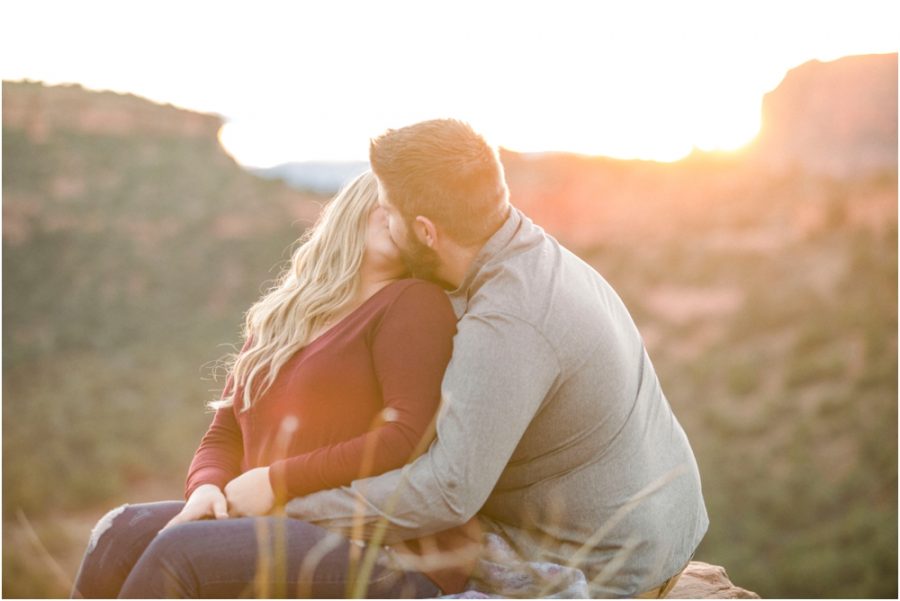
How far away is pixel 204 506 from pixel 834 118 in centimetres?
3295

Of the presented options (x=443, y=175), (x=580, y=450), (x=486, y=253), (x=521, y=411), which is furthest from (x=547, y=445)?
(x=443, y=175)

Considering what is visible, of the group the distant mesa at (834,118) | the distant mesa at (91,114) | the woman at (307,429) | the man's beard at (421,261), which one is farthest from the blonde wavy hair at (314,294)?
→ the distant mesa at (91,114)

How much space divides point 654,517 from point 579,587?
0.86 feet

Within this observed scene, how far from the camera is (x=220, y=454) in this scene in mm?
2459

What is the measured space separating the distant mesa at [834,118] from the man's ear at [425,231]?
83.5 feet

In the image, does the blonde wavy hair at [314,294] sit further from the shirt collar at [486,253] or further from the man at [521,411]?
the shirt collar at [486,253]

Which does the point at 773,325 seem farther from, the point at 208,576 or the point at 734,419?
the point at 208,576

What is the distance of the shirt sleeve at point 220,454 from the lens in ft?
7.63

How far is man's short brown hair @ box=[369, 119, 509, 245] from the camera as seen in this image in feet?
7.04

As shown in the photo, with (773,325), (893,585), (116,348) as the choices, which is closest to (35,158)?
(116,348)

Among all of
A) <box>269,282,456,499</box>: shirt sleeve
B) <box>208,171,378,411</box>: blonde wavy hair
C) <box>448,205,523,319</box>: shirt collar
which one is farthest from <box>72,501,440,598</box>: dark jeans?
<box>448,205,523,319</box>: shirt collar

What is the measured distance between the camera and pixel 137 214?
26781mm

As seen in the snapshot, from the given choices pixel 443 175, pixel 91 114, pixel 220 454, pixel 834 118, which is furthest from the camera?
pixel 834 118

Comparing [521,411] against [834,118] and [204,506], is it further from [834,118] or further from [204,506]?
[834,118]
